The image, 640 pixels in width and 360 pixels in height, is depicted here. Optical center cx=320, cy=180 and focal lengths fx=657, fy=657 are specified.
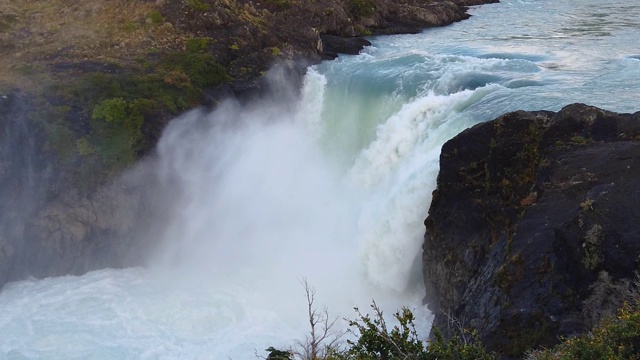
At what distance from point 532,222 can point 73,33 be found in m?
21.7

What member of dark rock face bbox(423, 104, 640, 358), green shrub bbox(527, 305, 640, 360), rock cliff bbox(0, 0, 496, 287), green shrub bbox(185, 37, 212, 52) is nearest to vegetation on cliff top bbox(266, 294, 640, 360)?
green shrub bbox(527, 305, 640, 360)

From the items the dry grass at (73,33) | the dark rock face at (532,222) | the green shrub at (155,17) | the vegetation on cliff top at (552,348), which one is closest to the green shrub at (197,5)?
the green shrub at (155,17)

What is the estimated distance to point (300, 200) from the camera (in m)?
23.1

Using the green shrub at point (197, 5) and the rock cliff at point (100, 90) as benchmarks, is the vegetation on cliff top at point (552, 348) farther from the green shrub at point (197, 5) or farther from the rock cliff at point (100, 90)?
the green shrub at point (197, 5)

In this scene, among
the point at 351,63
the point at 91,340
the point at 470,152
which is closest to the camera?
the point at 470,152

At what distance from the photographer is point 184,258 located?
22.3 meters

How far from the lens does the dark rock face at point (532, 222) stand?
10836 millimetres

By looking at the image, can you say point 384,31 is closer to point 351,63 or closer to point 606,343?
point 351,63

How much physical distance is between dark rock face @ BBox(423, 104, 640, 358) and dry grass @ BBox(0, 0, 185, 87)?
15.3 m

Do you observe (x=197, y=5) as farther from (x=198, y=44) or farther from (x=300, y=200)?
(x=300, y=200)

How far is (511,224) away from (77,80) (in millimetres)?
16482

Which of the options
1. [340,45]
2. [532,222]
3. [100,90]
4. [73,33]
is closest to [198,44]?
[73,33]

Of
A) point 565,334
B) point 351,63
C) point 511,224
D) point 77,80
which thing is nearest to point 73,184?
point 77,80

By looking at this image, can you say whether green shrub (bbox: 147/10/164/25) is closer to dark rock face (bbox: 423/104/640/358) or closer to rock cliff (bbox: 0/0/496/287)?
rock cliff (bbox: 0/0/496/287)
